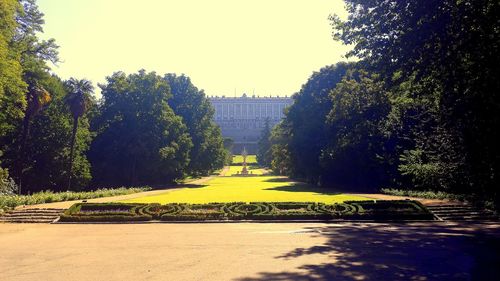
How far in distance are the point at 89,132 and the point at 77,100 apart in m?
9.86

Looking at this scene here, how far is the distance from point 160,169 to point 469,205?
3935cm

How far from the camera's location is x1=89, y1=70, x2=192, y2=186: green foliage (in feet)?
172

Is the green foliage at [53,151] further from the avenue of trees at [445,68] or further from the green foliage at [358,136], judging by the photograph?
the avenue of trees at [445,68]

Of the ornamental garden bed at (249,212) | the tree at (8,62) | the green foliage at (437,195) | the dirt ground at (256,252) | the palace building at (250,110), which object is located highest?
the palace building at (250,110)

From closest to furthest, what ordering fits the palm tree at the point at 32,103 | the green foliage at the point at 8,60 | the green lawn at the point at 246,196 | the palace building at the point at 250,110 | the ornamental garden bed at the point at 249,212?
the ornamental garden bed at the point at 249,212
the green foliage at the point at 8,60
the green lawn at the point at 246,196
the palm tree at the point at 32,103
the palace building at the point at 250,110

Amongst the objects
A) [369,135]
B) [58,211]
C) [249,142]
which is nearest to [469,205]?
[369,135]

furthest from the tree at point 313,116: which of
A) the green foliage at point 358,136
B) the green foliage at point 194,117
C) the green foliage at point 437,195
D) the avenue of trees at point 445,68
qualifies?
the avenue of trees at point 445,68

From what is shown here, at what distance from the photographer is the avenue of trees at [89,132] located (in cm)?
4338

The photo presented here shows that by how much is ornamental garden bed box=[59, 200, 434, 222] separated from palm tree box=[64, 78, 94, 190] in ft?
72.2

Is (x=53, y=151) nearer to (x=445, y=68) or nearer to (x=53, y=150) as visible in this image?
(x=53, y=150)

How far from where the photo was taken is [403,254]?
1338 cm

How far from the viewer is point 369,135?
42.3 metres

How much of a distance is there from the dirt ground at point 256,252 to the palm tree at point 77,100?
1041 inches

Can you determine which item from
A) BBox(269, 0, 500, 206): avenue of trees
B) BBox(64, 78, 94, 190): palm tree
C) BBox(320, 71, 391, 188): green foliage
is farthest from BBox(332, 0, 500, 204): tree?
BBox(64, 78, 94, 190): palm tree
